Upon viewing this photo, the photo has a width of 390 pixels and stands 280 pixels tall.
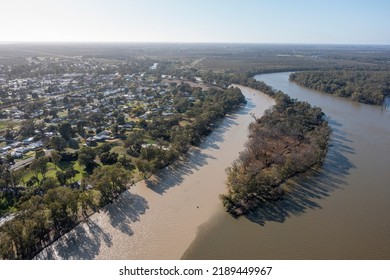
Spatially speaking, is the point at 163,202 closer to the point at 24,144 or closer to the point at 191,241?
the point at 191,241

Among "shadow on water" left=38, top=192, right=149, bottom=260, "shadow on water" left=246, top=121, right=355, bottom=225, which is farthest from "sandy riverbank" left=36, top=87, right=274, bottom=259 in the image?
"shadow on water" left=246, top=121, right=355, bottom=225

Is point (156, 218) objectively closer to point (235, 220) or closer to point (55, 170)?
point (235, 220)

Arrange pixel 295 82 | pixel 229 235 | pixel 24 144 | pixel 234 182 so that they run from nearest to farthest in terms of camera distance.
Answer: pixel 229 235 → pixel 234 182 → pixel 24 144 → pixel 295 82

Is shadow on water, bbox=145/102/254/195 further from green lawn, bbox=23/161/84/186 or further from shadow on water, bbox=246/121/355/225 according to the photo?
shadow on water, bbox=246/121/355/225
